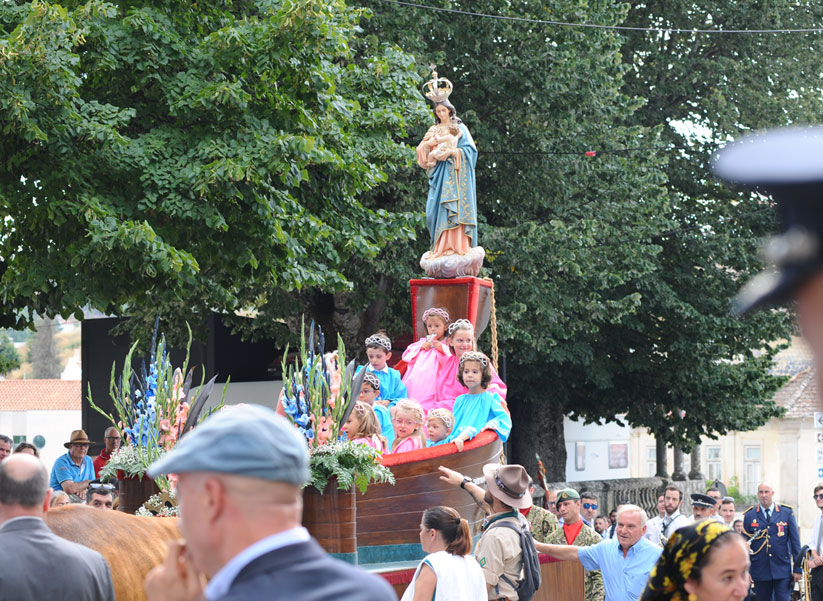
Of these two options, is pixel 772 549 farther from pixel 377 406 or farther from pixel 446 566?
pixel 446 566

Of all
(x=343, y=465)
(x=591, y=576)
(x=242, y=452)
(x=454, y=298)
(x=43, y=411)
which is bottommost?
(x=591, y=576)

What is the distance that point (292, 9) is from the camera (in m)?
13.6

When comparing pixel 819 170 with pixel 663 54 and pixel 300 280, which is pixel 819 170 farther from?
pixel 663 54

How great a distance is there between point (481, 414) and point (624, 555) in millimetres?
4260

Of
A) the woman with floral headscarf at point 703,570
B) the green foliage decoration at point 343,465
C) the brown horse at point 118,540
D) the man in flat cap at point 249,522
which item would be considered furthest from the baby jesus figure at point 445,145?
the man in flat cap at point 249,522

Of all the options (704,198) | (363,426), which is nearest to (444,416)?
(363,426)

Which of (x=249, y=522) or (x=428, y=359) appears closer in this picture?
(x=249, y=522)

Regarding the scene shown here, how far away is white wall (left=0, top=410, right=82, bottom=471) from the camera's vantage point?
60.2m

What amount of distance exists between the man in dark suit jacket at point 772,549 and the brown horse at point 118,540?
12.4m

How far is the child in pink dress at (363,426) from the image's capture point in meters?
9.52

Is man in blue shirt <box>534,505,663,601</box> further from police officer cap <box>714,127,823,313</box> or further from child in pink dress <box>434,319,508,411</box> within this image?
police officer cap <box>714,127,823,313</box>

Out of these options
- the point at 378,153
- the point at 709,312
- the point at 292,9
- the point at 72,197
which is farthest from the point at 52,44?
the point at 709,312

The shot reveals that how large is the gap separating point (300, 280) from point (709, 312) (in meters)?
11.6

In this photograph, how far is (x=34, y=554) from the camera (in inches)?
146
